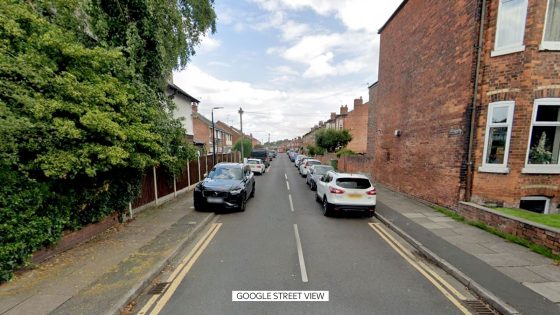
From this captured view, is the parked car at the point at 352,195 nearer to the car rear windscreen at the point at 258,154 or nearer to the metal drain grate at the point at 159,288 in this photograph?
the metal drain grate at the point at 159,288

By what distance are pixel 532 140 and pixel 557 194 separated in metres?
1.77

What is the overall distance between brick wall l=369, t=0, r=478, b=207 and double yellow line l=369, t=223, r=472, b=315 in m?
3.78

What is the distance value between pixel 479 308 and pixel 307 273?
103 inches

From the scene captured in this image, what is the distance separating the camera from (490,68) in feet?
23.8

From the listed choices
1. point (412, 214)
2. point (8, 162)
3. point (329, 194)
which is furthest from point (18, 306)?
point (412, 214)

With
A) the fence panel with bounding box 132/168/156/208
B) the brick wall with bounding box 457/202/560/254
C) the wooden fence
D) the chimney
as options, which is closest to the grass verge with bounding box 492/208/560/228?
the brick wall with bounding box 457/202/560/254

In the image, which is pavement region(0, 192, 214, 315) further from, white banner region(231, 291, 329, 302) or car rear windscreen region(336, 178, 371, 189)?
car rear windscreen region(336, 178, 371, 189)

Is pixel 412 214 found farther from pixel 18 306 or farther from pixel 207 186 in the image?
pixel 18 306

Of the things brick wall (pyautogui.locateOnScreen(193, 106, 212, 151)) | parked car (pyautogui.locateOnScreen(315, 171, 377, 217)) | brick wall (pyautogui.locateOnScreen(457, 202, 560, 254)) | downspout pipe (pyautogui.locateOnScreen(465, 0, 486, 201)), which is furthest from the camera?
brick wall (pyautogui.locateOnScreen(193, 106, 212, 151))

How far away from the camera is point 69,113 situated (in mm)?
4527

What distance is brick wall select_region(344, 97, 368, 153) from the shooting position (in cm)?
3494

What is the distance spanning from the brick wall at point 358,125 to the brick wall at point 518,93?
1079 inches

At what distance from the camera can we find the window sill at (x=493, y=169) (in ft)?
23.2

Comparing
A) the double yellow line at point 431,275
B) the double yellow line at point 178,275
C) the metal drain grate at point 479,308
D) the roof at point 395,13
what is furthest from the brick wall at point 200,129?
the metal drain grate at point 479,308
